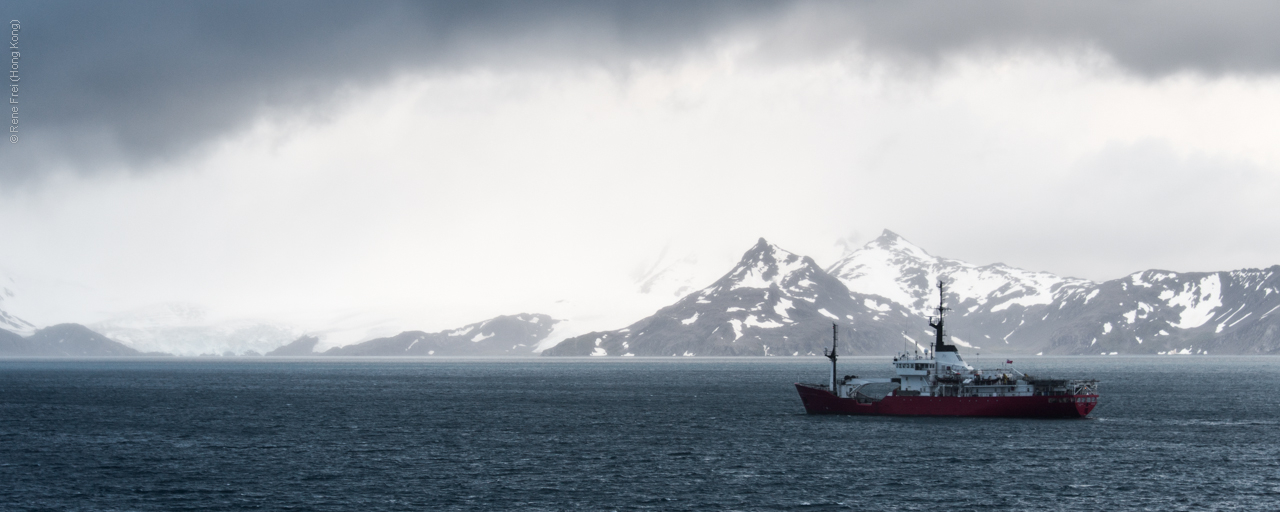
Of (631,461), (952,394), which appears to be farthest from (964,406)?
(631,461)

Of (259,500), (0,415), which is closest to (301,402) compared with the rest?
(0,415)

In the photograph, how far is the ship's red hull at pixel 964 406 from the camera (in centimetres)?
14062

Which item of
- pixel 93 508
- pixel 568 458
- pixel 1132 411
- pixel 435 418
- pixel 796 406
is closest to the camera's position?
pixel 93 508

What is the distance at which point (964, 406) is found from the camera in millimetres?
142625

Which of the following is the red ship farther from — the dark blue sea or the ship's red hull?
the dark blue sea

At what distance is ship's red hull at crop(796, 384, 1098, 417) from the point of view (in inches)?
5536

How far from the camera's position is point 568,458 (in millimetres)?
100250

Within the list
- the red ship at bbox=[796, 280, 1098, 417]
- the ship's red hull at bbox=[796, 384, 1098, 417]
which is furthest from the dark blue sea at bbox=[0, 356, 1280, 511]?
the red ship at bbox=[796, 280, 1098, 417]

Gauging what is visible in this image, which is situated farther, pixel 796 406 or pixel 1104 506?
pixel 796 406

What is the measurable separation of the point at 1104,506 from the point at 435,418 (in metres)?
93.6

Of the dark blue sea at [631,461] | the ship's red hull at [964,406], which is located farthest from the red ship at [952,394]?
the dark blue sea at [631,461]

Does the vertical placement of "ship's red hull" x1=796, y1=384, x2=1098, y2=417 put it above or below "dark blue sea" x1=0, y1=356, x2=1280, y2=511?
above

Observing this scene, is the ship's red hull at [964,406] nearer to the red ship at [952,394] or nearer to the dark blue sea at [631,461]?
the red ship at [952,394]

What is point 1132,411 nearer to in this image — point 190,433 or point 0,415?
point 190,433
